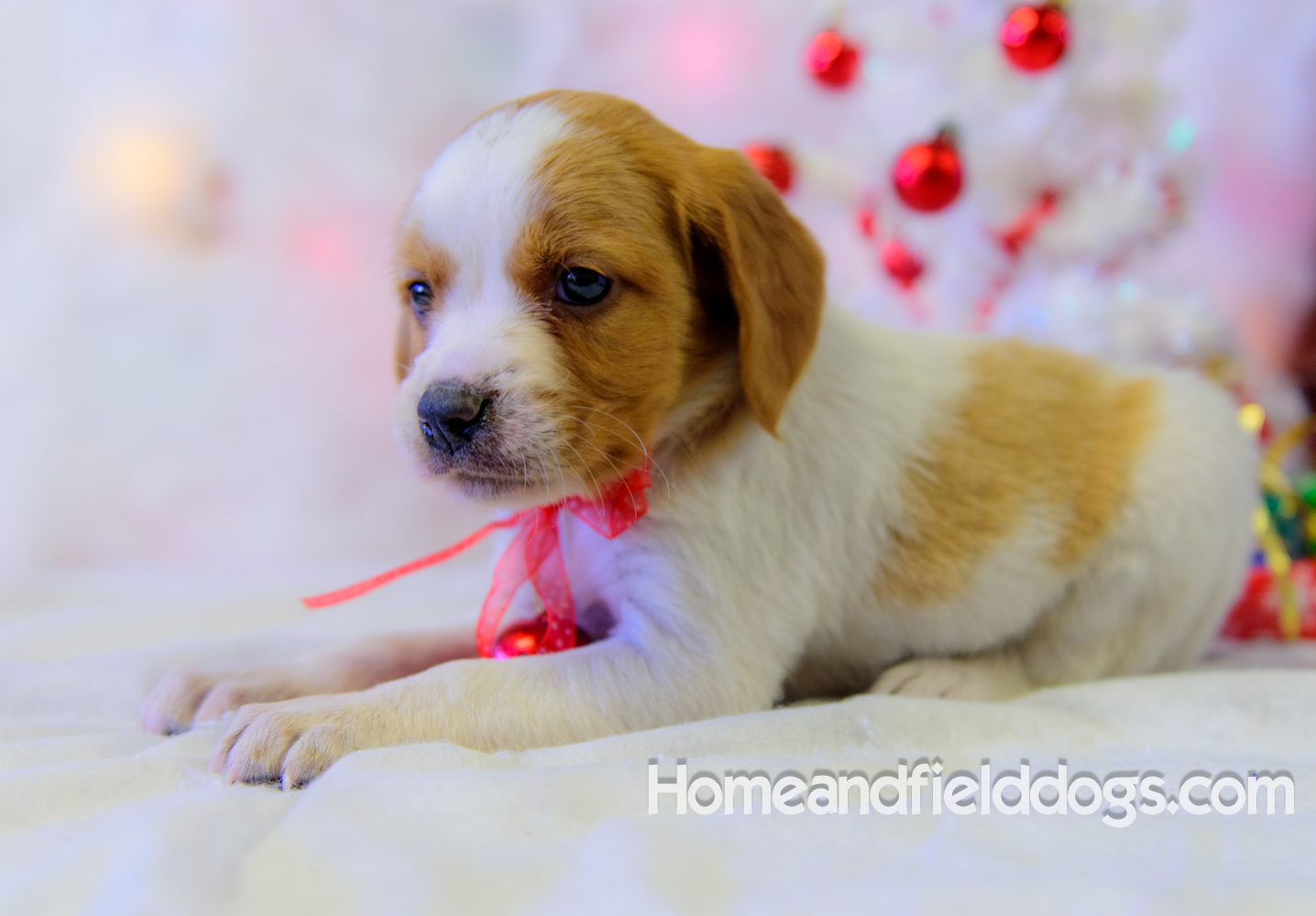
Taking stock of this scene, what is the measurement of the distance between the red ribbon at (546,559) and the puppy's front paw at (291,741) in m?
0.49

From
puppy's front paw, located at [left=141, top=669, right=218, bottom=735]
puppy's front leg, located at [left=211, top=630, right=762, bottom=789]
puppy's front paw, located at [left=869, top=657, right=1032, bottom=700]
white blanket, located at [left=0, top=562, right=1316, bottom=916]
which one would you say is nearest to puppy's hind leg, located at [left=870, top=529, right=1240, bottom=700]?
puppy's front paw, located at [left=869, top=657, right=1032, bottom=700]

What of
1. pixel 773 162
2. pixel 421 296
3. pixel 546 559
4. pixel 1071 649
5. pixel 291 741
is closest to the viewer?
pixel 291 741

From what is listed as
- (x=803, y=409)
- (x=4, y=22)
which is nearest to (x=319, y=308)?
(x=4, y=22)

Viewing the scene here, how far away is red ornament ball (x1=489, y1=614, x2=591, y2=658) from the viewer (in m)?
2.06

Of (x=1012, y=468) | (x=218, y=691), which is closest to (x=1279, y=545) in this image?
(x=1012, y=468)

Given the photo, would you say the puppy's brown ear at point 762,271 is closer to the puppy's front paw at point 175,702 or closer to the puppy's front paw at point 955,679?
the puppy's front paw at point 955,679

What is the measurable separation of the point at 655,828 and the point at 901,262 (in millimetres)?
2922

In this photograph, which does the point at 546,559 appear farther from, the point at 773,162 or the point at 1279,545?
the point at 1279,545

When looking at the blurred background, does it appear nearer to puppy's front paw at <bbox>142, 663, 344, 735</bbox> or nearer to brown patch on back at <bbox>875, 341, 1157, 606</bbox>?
brown patch on back at <bbox>875, 341, 1157, 606</bbox>

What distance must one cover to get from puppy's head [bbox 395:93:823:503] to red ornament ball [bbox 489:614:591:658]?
444 millimetres

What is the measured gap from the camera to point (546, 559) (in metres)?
2.05

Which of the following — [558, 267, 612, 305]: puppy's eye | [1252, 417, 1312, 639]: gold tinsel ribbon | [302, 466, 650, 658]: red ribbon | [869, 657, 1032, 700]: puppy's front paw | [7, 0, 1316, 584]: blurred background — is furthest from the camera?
[7, 0, 1316, 584]: blurred background

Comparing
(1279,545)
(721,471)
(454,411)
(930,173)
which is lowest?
(1279,545)

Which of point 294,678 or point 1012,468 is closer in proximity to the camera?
point 294,678
